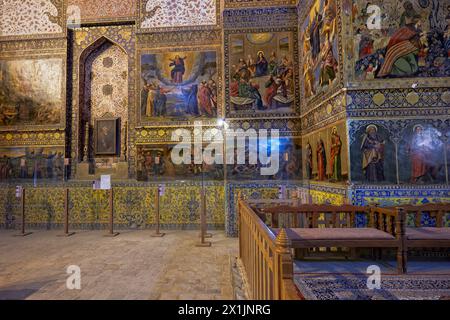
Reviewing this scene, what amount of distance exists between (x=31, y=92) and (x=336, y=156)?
36.8 feet

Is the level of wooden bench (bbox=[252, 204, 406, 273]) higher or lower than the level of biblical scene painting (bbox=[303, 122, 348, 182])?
lower

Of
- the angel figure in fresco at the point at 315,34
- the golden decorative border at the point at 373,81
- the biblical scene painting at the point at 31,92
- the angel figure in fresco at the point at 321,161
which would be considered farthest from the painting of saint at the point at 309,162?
the biblical scene painting at the point at 31,92

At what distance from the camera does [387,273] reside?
460cm

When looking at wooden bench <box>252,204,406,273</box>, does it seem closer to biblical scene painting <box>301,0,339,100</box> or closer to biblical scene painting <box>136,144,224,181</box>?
biblical scene painting <box>301,0,339,100</box>

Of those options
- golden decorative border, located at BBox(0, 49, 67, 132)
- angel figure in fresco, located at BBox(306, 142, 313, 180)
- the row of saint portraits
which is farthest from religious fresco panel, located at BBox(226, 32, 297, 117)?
golden decorative border, located at BBox(0, 49, 67, 132)

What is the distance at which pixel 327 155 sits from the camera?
7.04 meters

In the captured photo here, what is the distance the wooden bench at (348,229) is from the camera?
4.45 metres

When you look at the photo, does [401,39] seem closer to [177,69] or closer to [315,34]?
[315,34]

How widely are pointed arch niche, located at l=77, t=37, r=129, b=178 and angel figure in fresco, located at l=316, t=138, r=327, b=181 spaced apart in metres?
7.14

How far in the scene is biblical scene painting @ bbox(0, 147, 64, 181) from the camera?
10594mm

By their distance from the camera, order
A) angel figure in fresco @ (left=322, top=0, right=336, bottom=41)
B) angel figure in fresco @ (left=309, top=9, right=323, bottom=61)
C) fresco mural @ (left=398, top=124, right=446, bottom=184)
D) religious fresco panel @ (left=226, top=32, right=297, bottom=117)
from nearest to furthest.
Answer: fresco mural @ (left=398, top=124, right=446, bottom=184), angel figure in fresco @ (left=322, top=0, right=336, bottom=41), angel figure in fresco @ (left=309, top=9, right=323, bottom=61), religious fresco panel @ (left=226, top=32, right=297, bottom=117)

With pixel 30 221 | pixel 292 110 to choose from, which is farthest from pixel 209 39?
pixel 30 221

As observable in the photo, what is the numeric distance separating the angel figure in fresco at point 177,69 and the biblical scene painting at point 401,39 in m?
6.20

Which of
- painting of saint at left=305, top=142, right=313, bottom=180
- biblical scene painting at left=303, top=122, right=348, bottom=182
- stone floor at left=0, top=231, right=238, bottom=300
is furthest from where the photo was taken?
painting of saint at left=305, top=142, right=313, bottom=180
